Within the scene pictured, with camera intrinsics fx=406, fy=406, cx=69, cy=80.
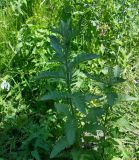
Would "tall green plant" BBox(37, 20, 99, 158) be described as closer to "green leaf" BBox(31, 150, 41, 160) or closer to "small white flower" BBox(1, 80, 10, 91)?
"green leaf" BBox(31, 150, 41, 160)

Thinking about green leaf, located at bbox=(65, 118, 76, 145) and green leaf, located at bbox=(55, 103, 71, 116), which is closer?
green leaf, located at bbox=(65, 118, 76, 145)

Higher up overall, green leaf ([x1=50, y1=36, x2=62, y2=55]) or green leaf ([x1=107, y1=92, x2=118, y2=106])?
green leaf ([x1=50, y1=36, x2=62, y2=55])

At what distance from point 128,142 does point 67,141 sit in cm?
72

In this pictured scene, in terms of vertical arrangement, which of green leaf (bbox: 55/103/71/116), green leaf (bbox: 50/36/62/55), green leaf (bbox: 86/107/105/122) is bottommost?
green leaf (bbox: 86/107/105/122)

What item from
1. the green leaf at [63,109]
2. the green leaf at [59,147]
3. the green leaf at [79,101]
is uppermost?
the green leaf at [79,101]

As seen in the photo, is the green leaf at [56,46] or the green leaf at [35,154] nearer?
the green leaf at [56,46]

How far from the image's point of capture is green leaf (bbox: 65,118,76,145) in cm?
265

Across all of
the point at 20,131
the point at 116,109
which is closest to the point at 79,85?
the point at 116,109

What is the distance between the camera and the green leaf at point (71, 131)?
8.71 feet

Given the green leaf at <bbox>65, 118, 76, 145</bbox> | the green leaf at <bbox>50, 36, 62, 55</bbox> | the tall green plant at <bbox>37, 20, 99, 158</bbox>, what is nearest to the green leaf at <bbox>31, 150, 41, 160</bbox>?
the tall green plant at <bbox>37, 20, 99, 158</bbox>

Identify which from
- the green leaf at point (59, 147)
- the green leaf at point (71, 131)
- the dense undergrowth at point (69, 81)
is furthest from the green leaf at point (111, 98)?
the green leaf at point (59, 147)

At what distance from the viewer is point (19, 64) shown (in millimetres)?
3877

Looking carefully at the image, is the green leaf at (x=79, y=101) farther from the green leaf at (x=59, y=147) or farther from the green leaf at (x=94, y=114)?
the green leaf at (x=59, y=147)

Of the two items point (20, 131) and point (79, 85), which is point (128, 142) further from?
point (20, 131)
